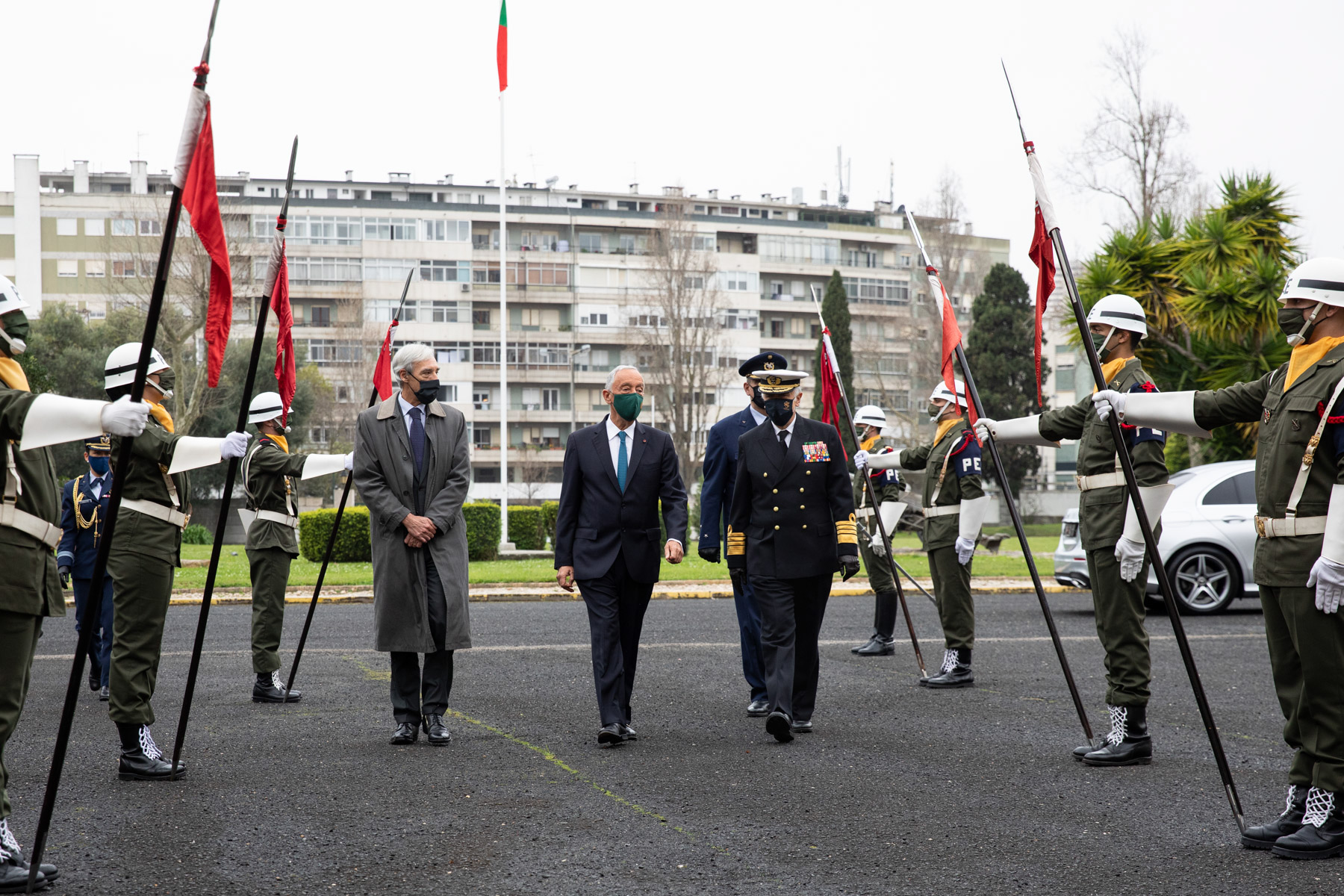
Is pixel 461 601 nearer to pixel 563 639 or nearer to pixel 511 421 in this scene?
pixel 563 639

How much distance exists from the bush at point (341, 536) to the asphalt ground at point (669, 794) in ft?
50.6

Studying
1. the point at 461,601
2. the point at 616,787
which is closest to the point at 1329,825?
the point at 616,787


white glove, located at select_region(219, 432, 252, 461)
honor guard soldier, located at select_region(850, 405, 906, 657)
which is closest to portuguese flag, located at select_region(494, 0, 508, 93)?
honor guard soldier, located at select_region(850, 405, 906, 657)

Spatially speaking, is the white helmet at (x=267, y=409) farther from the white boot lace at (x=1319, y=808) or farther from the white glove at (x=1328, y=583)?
the white boot lace at (x=1319, y=808)

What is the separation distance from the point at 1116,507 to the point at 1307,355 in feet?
6.42

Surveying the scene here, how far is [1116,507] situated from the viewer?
728 cm

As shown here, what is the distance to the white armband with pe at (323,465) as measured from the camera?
9133 mm

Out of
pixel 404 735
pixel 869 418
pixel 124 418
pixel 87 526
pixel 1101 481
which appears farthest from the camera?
pixel 869 418

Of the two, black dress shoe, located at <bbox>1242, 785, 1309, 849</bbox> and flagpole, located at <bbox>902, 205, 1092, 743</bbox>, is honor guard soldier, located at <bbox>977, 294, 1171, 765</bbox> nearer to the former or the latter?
flagpole, located at <bbox>902, 205, 1092, 743</bbox>

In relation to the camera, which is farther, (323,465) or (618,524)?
(323,465)

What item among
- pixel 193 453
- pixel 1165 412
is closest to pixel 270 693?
pixel 193 453

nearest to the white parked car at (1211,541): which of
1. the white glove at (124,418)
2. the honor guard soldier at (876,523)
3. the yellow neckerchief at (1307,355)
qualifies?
the honor guard soldier at (876,523)

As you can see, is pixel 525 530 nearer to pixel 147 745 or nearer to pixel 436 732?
pixel 436 732

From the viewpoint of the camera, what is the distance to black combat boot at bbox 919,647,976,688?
389 inches
